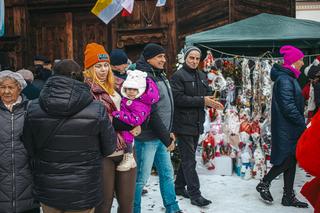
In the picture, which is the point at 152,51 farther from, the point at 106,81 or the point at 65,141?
the point at 65,141

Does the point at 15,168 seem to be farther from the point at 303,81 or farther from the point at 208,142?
the point at 303,81

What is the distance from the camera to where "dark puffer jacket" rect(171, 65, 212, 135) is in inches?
204

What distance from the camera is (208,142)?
22.3 feet

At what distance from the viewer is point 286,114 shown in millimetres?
5141

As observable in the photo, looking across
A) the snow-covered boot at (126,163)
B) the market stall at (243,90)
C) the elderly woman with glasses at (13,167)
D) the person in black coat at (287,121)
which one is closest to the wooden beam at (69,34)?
the market stall at (243,90)

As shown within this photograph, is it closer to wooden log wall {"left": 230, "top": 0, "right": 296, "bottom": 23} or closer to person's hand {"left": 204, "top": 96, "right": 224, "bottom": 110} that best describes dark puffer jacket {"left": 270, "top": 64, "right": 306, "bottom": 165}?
person's hand {"left": 204, "top": 96, "right": 224, "bottom": 110}

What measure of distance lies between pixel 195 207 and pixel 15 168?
2594mm

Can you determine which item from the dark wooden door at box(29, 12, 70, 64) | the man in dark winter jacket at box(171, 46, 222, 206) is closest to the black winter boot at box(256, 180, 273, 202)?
the man in dark winter jacket at box(171, 46, 222, 206)

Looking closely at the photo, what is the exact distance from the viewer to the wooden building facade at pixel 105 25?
35.8 ft

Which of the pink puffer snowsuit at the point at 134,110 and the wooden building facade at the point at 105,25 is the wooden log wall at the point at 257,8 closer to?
the wooden building facade at the point at 105,25

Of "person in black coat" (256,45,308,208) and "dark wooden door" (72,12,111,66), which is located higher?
"dark wooden door" (72,12,111,66)

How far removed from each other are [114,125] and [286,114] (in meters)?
2.59

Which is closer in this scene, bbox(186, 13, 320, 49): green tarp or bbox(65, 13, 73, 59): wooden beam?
bbox(186, 13, 320, 49): green tarp

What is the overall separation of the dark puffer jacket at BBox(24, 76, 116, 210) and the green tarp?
526 centimetres
